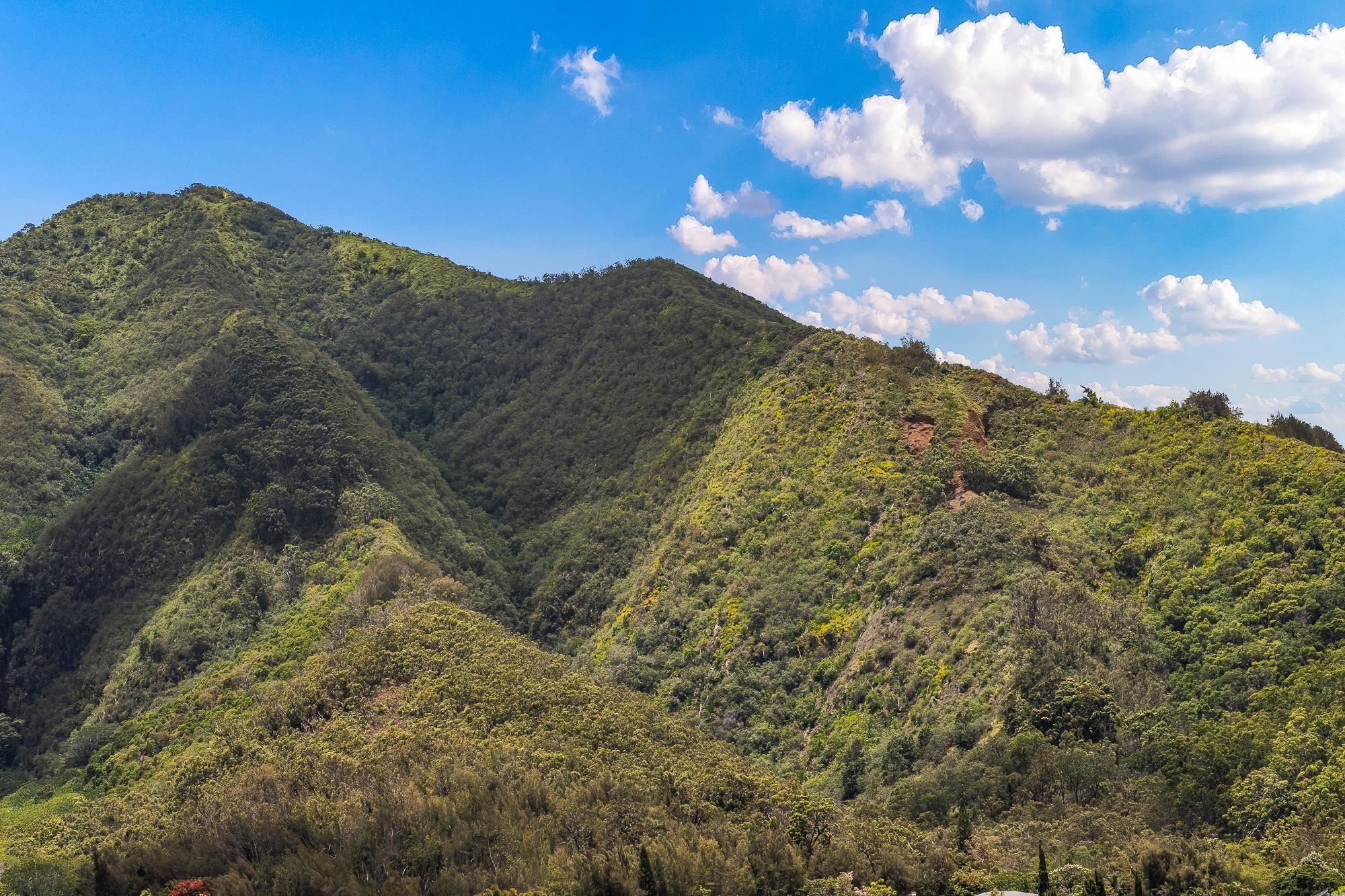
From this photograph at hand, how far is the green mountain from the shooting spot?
111 feet

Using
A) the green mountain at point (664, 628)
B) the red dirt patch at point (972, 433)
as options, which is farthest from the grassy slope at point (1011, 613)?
the red dirt patch at point (972, 433)

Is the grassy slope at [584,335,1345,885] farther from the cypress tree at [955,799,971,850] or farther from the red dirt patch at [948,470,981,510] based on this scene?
the cypress tree at [955,799,971,850]

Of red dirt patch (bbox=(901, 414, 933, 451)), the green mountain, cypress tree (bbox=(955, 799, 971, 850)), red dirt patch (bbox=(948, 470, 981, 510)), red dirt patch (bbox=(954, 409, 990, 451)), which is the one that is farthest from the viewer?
red dirt patch (bbox=(901, 414, 933, 451))

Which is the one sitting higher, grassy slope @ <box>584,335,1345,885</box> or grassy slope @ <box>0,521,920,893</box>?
grassy slope @ <box>584,335,1345,885</box>

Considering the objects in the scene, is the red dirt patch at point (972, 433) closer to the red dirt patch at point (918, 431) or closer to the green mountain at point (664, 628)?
the green mountain at point (664, 628)

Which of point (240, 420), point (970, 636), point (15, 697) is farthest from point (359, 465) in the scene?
point (970, 636)

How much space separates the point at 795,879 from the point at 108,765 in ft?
136

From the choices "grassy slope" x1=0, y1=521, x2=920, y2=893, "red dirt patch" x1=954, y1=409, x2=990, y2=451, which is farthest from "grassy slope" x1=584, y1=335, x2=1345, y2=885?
"grassy slope" x1=0, y1=521, x2=920, y2=893

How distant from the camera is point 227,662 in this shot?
194 feet

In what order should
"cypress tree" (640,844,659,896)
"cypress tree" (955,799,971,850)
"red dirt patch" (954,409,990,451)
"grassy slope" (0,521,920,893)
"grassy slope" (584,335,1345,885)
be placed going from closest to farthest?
"cypress tree" (640,844,659,896)
"grassy slope" (0,521,920,893)
"cypress tree" (955,799,971,850)
"grassy slope" (584,335,1345,885)
"red dirt patch" (954,409,990,451)

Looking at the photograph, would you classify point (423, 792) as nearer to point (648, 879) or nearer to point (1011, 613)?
point (648, 879)

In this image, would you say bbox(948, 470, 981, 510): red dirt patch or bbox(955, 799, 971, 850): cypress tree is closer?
bbox(955, 799, 971, 850): cypress tree

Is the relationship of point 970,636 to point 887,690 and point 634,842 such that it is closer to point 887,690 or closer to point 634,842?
point 887,690

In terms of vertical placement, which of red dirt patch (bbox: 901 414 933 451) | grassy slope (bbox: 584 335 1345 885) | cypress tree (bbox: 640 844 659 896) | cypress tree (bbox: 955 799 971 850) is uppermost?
red dirt patch (bbox: 901 414 933 451)
